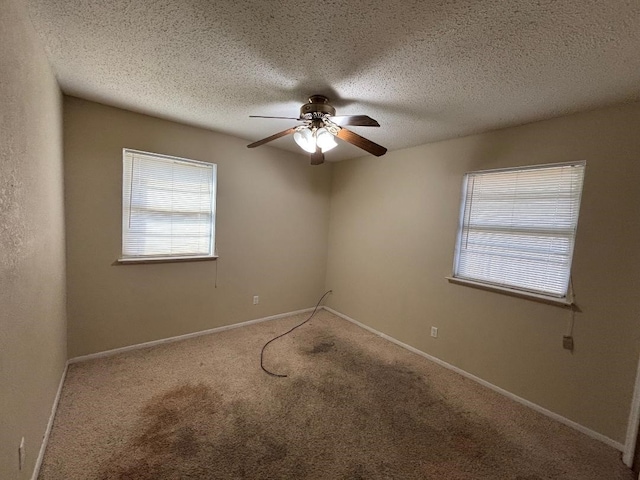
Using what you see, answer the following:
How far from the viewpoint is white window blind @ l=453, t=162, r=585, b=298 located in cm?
209

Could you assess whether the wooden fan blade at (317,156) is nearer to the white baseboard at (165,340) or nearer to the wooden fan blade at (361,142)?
the wooden fan blade at (361,142)

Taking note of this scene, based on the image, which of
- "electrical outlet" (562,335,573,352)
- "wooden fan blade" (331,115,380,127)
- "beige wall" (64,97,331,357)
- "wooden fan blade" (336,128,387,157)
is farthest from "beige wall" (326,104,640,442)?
"wooden fan blade" (331,115,380,127)

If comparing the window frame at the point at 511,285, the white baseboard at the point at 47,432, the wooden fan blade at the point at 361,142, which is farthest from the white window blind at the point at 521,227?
the white baseboard at the point at 47,432

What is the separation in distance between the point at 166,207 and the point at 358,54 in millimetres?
2395

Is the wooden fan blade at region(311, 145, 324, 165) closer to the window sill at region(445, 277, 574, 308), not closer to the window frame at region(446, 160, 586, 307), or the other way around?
the window frame at region(446, 160, 586, 307)

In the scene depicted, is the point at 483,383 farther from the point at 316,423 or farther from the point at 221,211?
the point at 221,211

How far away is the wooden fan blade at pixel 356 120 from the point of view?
1679mm

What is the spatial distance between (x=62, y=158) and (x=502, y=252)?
392 cm


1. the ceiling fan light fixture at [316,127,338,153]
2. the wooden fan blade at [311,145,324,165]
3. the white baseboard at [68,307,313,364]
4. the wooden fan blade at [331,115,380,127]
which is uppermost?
the wooden fan blade at [331,115,380,127]

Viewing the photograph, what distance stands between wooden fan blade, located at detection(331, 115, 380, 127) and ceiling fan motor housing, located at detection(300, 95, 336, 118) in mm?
143

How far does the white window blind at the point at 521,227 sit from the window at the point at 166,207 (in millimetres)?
2841

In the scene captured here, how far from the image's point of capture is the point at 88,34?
1423mm

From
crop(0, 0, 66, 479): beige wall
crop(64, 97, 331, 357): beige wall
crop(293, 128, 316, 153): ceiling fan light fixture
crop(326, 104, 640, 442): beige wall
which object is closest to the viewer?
crop(0, 0, 66, 479): beige wall

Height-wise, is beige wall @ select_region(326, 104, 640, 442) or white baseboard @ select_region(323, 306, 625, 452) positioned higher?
beige wall @ select_region(326, 104, 640, 442)
